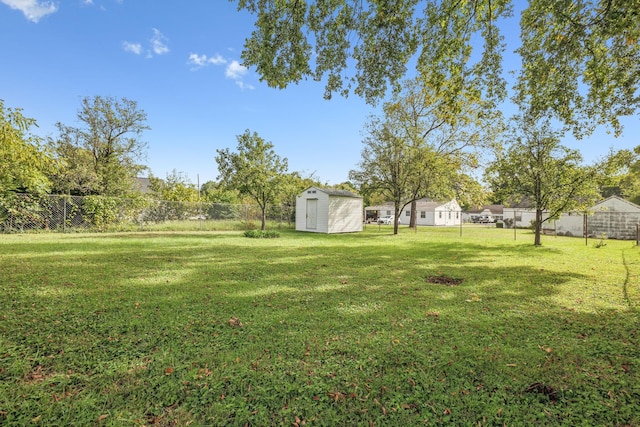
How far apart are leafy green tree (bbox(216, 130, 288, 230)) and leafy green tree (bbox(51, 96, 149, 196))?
24.2ft

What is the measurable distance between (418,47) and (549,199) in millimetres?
10285

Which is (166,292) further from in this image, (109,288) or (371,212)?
(371,212)

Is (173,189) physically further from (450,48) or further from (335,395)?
(335,395)

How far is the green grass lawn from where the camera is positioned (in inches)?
79.0

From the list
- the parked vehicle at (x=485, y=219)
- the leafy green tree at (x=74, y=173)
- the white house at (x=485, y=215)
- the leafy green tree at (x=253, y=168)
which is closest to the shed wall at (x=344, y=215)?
the leafy green tree at (x=253, y=168)

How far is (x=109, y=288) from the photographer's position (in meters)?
4.81

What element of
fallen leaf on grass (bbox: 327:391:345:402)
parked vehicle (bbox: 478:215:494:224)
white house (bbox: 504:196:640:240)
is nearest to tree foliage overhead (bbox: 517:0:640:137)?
fallen leaf on grass (bbox: 327:391:345:402)

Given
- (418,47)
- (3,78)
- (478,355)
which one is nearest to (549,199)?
(418,47)

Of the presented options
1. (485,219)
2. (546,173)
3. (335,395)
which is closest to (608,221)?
(546,173)

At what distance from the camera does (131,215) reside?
1719 cm

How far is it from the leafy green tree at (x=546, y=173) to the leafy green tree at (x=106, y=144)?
74.0ft

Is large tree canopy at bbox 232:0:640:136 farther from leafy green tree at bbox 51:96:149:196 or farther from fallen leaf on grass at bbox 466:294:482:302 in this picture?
leafy green tree at bbox 51:96:149:196

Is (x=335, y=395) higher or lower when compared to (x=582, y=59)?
lower

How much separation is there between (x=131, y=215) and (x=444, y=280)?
18116 millimetres
